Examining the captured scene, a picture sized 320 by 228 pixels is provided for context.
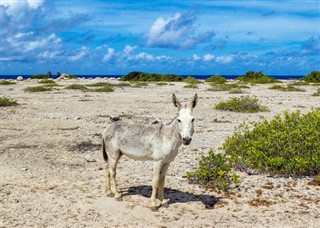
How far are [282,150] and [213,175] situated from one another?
2.07 meters

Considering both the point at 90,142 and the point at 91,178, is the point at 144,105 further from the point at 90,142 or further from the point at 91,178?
the point at 91,178

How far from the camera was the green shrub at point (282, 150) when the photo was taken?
33.8 feet

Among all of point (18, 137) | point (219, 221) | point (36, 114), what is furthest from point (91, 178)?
point (36, 114)

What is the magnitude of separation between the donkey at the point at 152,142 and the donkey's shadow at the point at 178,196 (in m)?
0.50

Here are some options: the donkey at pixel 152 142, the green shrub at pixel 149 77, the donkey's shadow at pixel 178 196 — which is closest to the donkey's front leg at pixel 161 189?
the donkey at pixel 152 142

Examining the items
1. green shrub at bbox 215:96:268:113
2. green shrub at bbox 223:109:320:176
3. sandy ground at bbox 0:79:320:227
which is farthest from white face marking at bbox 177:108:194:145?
green shrub at bbox 215:96:268:113

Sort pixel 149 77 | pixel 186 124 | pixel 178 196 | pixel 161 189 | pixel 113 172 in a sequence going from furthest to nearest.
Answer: pixel 149 77 → pixel 178 196 → pixel 113 172 → pixel 161 189 → pixel 186 124

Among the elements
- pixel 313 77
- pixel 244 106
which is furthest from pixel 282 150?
pixel 313 77

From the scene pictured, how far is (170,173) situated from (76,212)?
325 cm

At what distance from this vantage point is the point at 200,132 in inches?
650

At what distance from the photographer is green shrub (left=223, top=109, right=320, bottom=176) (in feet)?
33.8

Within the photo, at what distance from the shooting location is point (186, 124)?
7387 millimetres

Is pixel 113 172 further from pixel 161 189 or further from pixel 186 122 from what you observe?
pixel 186 122

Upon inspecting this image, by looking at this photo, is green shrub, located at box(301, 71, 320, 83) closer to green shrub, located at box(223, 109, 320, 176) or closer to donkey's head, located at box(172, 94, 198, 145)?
green shrub, located at box(223, 109, 320, 176)
